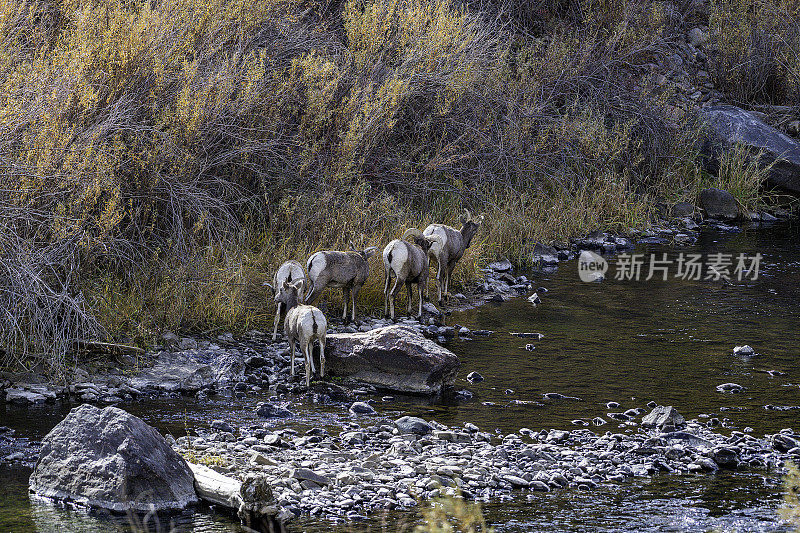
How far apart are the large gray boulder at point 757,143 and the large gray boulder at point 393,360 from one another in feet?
42.6

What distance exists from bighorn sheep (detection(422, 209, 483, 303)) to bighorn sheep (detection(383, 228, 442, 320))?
4.7 inches

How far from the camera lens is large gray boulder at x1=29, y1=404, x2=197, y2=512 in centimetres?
651

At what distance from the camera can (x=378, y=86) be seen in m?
15.7

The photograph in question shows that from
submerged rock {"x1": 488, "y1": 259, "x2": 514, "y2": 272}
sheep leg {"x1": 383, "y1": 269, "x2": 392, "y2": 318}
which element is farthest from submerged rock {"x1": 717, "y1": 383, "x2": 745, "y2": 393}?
submerged rock {"x1": 488, "y1": 259, "x2": 514, "y2": 272}

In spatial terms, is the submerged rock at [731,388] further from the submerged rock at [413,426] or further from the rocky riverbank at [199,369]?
the submerged rock at [413,426]

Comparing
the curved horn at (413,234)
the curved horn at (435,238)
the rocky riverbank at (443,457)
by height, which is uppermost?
the curved horn at (413,234)

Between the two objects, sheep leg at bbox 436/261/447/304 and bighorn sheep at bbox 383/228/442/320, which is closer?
bighorn sheep at bbox 383/228/442/320

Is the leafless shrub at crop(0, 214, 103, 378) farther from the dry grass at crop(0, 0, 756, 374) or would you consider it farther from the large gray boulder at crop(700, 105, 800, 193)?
the large gray boulder at crop(700, 105, 800, 193)

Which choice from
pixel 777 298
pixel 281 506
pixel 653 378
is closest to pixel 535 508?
pixel 281 506

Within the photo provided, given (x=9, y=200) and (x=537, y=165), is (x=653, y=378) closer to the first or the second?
(x=9, y=200)

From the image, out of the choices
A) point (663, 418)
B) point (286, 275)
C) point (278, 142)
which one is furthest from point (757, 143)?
point (663, 418)

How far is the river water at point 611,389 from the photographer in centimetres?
641

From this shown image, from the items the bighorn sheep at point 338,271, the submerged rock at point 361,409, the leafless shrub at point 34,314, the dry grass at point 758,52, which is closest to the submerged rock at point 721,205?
the dry grass at point 758,52

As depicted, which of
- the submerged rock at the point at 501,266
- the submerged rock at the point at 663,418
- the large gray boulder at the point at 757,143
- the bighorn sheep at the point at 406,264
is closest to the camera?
the submerged rock at the point at 663,418
